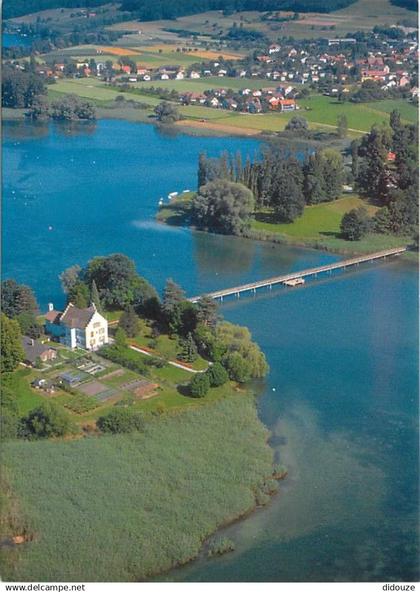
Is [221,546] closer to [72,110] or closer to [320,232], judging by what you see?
[320,232]

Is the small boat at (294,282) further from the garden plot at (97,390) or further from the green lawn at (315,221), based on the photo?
the garden plot at (97,390)

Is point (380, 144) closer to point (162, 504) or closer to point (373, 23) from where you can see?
point (162, 504)

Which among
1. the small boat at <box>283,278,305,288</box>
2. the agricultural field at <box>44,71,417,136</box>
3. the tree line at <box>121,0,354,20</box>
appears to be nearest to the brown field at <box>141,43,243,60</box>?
the tree line at <box>121,0,354,20</box>

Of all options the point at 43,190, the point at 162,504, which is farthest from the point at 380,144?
the point at 162,504

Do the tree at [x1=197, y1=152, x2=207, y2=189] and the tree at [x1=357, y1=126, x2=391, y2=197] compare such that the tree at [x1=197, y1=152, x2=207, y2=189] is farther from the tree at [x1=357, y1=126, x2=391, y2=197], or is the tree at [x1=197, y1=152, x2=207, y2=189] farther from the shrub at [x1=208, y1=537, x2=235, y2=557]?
the shrub at [x1=208, y1=537, x2=235, y2=557]

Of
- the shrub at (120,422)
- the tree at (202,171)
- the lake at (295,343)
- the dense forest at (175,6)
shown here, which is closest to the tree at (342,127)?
the lake at (295,343)

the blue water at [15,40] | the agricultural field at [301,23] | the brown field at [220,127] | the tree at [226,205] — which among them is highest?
the agricultural field at [301,23]
